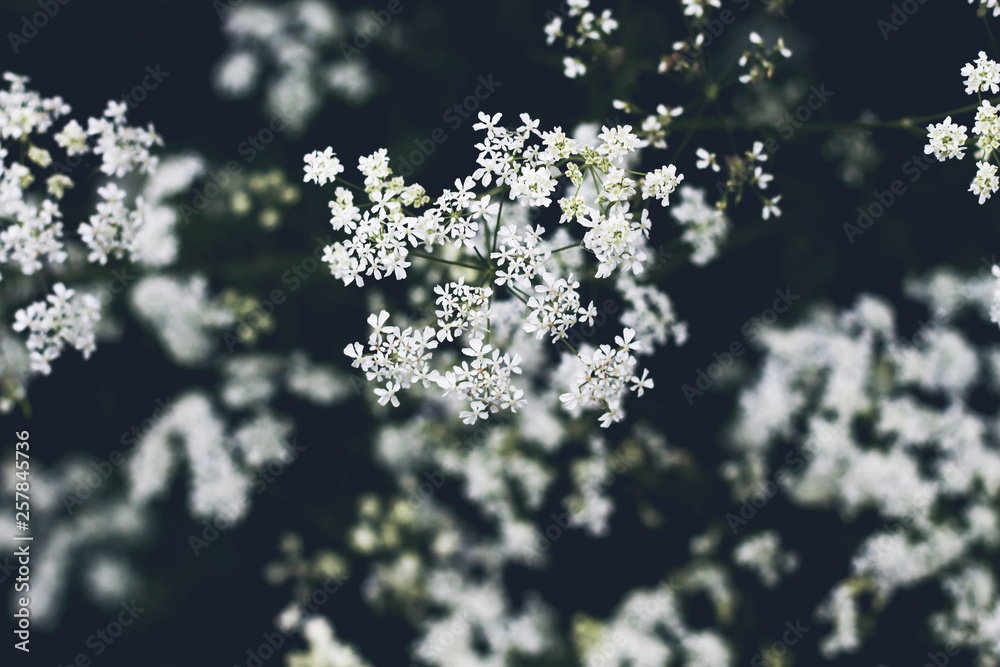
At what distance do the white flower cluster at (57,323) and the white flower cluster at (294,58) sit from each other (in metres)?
2.26

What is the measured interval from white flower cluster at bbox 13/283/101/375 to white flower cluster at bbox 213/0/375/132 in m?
2.26

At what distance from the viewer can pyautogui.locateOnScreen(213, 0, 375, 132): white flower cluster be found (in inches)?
200

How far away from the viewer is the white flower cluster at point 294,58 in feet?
16.7

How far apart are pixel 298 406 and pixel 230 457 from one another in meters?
0.63

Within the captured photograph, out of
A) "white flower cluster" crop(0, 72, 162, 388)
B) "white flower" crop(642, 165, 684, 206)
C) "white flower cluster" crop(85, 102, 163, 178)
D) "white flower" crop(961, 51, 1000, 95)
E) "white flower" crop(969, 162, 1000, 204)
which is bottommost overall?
"white flower cluster" crop(0, 72, 162, 388)

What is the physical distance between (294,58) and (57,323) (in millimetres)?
2684

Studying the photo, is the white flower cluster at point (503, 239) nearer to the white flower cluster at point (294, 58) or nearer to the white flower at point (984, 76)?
the white flower at point (984, 76)

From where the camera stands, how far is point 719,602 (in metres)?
5.01

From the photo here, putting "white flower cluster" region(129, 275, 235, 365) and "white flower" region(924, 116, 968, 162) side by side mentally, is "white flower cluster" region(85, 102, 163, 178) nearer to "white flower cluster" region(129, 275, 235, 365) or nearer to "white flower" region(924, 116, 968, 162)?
"white flower cluster" region(129, 275, 235, 365)

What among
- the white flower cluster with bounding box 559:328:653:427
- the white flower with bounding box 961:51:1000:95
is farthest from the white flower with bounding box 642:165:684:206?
the white flower with bounding box 961:51:1000:95

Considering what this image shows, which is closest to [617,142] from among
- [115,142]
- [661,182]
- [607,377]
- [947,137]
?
[661,182]

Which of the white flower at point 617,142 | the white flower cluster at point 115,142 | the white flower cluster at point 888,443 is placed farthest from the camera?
the white flower cluster at point 888,443

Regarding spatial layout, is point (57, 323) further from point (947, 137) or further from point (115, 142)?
point (947, 137)

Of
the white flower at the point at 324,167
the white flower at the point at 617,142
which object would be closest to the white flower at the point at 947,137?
the white flower at the point at 617,142
